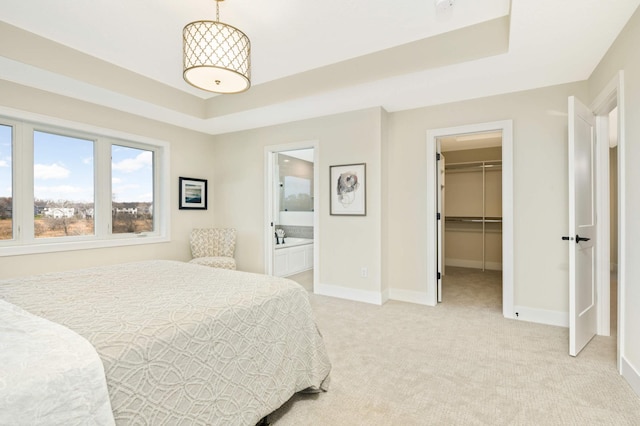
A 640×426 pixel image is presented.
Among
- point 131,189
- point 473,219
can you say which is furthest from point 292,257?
point 473,219

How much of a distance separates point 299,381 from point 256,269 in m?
3.09

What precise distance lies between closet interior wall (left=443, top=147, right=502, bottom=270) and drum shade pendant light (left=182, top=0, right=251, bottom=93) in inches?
203

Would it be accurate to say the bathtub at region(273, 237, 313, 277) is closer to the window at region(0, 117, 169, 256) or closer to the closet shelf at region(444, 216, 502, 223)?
the window at region(0, 117, 169, 256)

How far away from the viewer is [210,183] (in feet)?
16.8

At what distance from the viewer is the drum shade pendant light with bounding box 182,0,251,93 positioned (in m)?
1.94

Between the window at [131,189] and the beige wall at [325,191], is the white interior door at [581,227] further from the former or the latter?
the window at [131,189]

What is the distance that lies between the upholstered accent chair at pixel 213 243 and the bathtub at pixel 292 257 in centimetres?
69

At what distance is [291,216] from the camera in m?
6.27

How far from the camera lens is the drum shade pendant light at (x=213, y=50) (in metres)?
1.94

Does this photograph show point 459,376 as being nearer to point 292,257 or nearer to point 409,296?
point 409,296

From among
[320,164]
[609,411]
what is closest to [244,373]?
[609,411]

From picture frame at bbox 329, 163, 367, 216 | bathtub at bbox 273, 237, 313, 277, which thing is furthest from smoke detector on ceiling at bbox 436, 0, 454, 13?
bathtub at bbox 273, 237, 313, 277

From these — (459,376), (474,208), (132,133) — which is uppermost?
→ (132,133)

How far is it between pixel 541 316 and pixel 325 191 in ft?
8.97
